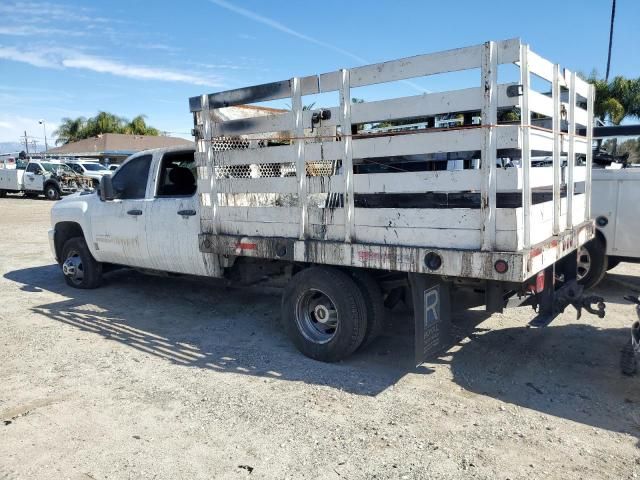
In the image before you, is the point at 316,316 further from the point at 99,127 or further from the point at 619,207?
the point at 99,127

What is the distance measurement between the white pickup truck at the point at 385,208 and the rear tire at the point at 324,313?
0.04ft

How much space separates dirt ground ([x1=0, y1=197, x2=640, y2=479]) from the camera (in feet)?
10.4

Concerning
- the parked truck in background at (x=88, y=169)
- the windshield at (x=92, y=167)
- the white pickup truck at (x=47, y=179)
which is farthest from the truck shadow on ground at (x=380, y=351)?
the windshield at (x=92, y=167)

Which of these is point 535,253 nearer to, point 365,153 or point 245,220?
point 365,153

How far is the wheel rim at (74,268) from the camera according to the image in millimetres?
7535

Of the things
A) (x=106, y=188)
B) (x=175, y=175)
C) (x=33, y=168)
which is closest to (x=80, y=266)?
Answer: (x=106, y=188)

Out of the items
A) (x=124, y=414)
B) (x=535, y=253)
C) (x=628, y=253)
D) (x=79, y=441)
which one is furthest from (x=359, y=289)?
(x=628, y=253)

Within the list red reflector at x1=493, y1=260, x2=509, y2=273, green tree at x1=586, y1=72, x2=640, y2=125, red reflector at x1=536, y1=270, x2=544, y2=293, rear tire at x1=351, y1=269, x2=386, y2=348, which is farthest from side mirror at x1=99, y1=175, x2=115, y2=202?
green tree at x1=586, y1=72, x2=640, y2=125

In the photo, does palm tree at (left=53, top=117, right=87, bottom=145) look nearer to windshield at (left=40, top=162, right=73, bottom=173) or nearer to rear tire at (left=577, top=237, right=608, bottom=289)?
windshield at (left=40, top=162, right=73, bottom=173)

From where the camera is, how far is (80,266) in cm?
753

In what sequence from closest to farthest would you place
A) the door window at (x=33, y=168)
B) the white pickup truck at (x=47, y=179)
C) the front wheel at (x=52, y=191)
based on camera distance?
the white pickup truck at (x=47, y=179), the front wheel at (x=52, y=191), the door window at (x=33, y=168)

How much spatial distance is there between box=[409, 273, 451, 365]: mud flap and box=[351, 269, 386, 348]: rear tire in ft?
1.48

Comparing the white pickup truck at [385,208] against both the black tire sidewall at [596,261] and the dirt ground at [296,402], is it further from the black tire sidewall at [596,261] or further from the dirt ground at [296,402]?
the black tire sidewall at [596,261]

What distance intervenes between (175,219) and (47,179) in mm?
22386
